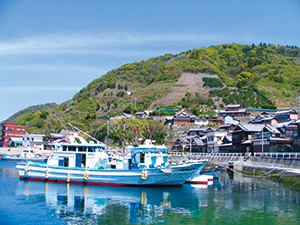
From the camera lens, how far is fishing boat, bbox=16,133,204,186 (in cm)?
3175

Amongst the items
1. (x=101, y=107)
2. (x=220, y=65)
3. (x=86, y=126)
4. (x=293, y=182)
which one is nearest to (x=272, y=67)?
(x=220, y=65)

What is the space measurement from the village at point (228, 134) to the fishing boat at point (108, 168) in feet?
38.2

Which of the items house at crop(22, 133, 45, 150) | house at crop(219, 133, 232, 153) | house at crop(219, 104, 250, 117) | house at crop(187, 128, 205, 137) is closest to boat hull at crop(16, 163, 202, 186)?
house at crop(219, 133, 232, 153)

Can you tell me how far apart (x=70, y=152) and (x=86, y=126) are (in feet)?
213

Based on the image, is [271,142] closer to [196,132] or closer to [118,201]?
[118,201]

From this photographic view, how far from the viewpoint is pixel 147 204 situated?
24.8 m

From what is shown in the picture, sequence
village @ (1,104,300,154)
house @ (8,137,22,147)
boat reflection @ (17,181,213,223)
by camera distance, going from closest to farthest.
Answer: boat reflection @ (17,181,213,223) → village @ (1,104,300,154) → house @ (8,137,22,147)

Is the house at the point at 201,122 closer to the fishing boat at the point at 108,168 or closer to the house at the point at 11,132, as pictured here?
the fishing boat at the point at 108,168

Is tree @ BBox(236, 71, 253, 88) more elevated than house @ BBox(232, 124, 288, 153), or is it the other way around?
tree @ BBox(236, 71, 253, 88)

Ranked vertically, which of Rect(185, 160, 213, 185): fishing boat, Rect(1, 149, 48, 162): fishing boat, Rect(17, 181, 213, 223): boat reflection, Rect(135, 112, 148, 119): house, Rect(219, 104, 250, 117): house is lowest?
Rect(1, 149, 48, 162): fishing boat

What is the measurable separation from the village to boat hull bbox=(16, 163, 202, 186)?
12.3 meters

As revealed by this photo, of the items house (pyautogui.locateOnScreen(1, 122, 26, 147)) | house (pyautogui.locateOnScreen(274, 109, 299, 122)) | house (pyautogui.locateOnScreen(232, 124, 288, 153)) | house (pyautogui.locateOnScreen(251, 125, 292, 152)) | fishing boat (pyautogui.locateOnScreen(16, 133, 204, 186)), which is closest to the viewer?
fishing boat (pyautogui.locateOnScreen(16, 133, 204, 186))

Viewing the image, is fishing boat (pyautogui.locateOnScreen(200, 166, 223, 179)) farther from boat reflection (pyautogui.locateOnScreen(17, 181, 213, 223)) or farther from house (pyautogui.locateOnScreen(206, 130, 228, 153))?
house (pyautogui.locateOnScreen(206, 130, 228, 153))

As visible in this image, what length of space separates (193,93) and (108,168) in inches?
3512
